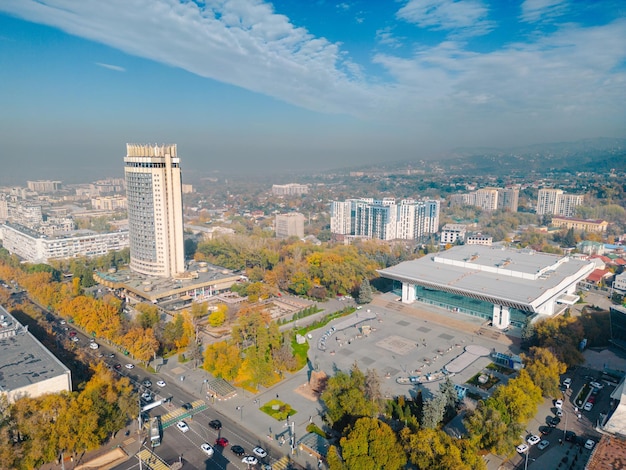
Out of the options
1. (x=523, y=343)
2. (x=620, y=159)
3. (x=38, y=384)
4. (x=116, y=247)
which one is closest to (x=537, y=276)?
(x=523, y=343)

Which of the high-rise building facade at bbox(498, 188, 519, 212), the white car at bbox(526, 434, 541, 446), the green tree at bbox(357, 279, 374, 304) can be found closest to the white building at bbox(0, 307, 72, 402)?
the white car at bbox(526, 434, 541, 446)

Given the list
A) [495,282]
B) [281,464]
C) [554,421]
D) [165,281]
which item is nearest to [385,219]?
[495,282]

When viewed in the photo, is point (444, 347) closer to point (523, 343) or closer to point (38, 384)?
point (523, 343)

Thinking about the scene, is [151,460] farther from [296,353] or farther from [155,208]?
[155,208]

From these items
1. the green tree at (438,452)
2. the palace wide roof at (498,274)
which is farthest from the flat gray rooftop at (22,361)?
the palace wide roof at (498,274)

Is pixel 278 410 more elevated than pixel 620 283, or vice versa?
pixel 620 283

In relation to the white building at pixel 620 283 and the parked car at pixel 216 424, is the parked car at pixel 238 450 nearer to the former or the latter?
the parked car at pixel 216 424
